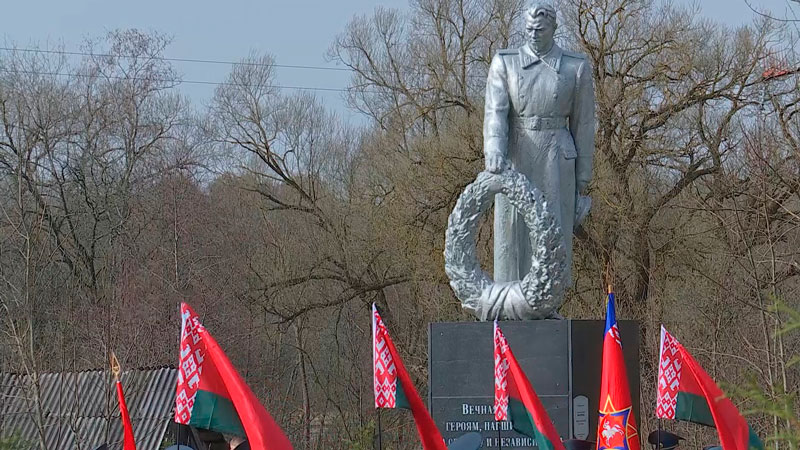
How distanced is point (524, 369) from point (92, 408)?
7676mm

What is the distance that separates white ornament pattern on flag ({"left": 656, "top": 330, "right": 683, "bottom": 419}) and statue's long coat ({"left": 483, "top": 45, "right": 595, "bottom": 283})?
7.52 ft

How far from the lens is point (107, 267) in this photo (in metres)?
23.7

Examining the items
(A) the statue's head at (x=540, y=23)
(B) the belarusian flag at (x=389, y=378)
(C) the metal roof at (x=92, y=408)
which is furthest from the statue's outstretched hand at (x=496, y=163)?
(C) the metal roof at (x=92, y=408)

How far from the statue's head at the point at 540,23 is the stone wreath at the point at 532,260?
95 cm

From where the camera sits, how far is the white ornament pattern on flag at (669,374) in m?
7.07

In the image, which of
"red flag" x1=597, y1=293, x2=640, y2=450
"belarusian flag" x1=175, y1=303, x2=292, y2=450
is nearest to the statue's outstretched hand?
"red flag" x1=597, y1=293, x2=640, y2=450

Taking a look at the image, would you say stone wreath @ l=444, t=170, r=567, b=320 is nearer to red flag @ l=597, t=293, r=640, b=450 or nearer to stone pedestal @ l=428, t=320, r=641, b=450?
stone pedestal @ l=428, t=320, r=641, b=450

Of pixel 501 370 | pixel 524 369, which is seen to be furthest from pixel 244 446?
pixel 524 369

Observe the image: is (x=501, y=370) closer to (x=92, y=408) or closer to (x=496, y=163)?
(x=496, y=163)

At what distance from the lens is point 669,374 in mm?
7113

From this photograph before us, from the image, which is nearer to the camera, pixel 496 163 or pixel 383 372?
pixel 383 372

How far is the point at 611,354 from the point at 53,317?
17877mm

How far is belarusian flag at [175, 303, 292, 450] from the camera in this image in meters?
5.66

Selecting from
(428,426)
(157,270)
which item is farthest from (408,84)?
(428,426)
